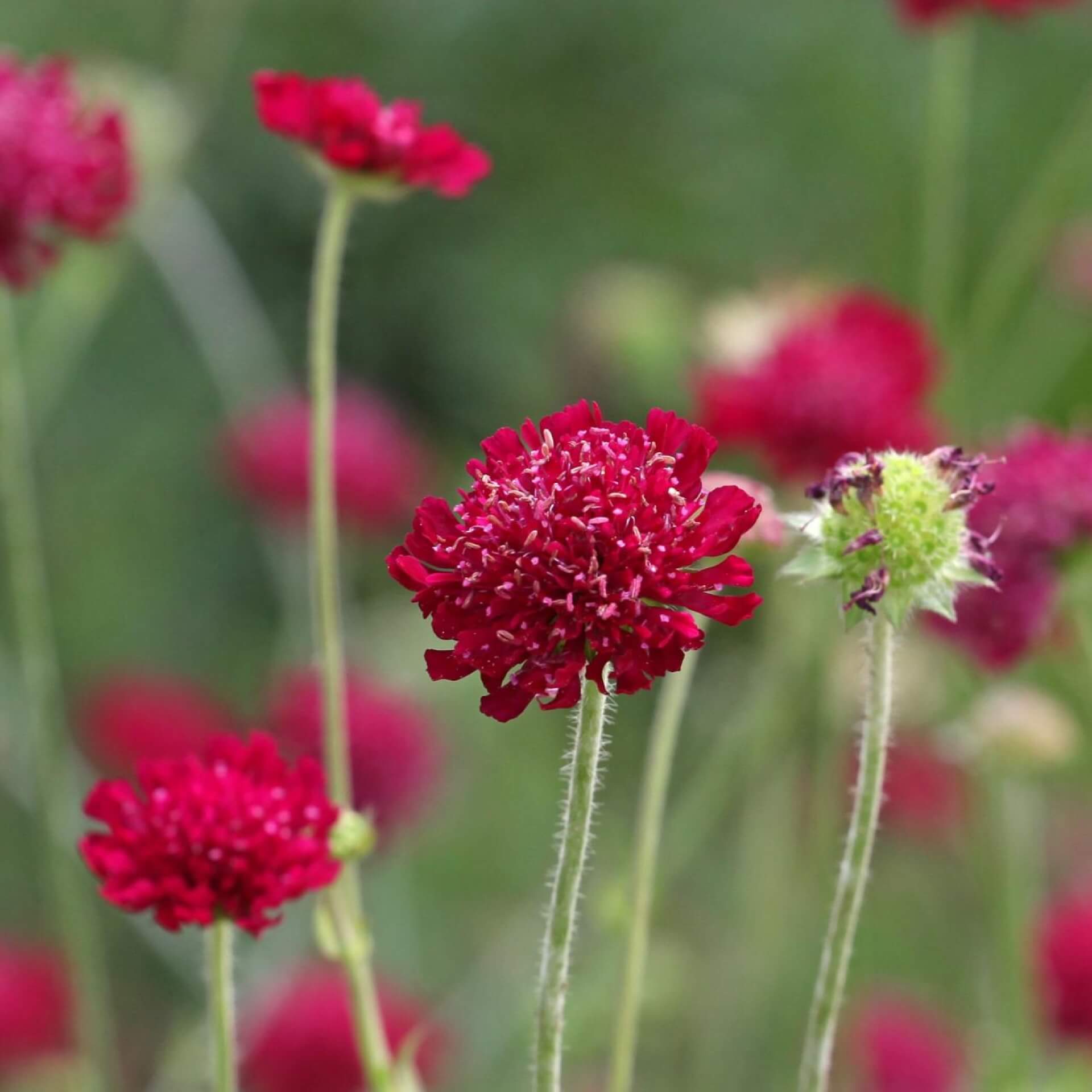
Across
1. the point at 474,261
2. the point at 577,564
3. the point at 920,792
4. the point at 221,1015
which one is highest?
the point at 474,261

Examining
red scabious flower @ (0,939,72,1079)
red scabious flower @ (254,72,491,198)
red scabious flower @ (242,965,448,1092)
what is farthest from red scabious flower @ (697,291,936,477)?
red scabious flower @ (0,939,72,1079)

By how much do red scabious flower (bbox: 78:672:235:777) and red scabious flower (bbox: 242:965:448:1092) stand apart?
1.12ft

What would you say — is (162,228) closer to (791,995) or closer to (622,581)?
(791,995)

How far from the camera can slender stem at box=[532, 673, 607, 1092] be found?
0.53 m

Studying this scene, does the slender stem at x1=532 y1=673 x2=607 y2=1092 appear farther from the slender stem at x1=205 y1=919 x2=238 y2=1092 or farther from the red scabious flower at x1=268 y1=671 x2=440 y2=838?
the red scabious flower at x1=268 y1=671 x2=440 y2=838

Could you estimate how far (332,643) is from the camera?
744 millimetres

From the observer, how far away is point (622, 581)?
Answer: 56cm

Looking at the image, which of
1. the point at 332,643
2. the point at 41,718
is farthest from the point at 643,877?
the point at 41,718

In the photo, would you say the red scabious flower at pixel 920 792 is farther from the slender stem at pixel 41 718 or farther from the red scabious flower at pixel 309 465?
the slender stem at pixel 41 718

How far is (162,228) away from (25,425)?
89cm

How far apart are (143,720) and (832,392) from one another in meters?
0.85

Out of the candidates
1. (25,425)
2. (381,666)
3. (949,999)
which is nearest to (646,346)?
(381,666)

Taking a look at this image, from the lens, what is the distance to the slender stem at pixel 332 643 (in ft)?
2.26

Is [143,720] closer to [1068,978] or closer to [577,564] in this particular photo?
[1068,978]
